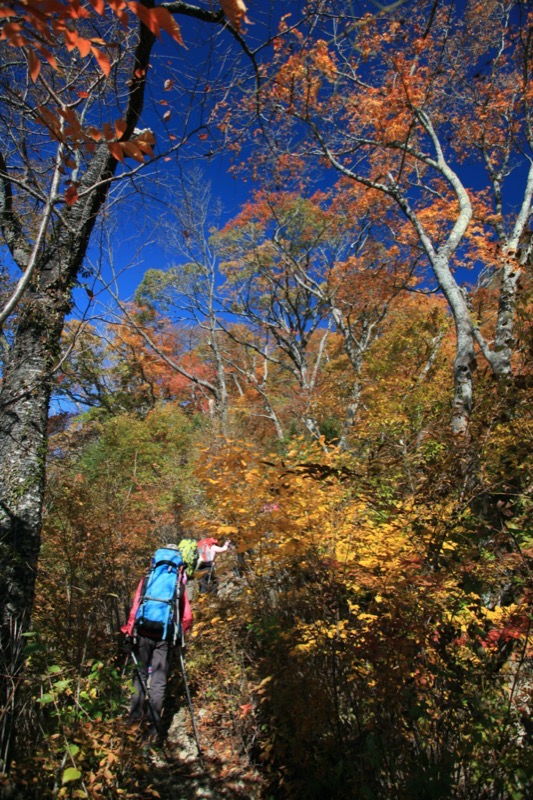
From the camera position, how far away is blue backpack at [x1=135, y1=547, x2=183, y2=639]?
10.8ft

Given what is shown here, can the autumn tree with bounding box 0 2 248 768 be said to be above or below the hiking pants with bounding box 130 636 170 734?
above

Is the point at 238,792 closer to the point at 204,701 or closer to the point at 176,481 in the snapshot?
the point at 204,701

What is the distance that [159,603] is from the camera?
11.0ft

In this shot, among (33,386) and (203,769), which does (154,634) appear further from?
(33,386)

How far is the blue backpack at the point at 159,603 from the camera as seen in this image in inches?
129

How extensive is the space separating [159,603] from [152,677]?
564 millimetres

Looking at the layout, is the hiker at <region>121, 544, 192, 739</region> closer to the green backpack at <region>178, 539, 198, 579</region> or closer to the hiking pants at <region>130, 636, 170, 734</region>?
the hiking pants at <region>130, 636, 170, 734</region>

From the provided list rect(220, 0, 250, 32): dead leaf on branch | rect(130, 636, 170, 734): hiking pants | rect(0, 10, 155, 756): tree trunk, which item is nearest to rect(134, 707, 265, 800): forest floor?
rect(130, 636, 170, 734): hiking pants

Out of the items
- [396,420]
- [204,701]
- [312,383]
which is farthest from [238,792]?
[312,383]

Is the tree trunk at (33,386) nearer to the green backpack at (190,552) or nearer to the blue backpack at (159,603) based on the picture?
the blue backpack at (159,603)

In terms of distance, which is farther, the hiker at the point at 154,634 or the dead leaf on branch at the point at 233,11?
the hiker at the point at 154,634

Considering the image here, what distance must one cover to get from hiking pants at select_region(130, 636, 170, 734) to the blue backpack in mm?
92

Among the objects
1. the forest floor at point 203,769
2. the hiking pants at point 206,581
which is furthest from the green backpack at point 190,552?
the forest floor at point 203,769

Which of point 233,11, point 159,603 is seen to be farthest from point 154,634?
point 233,11
